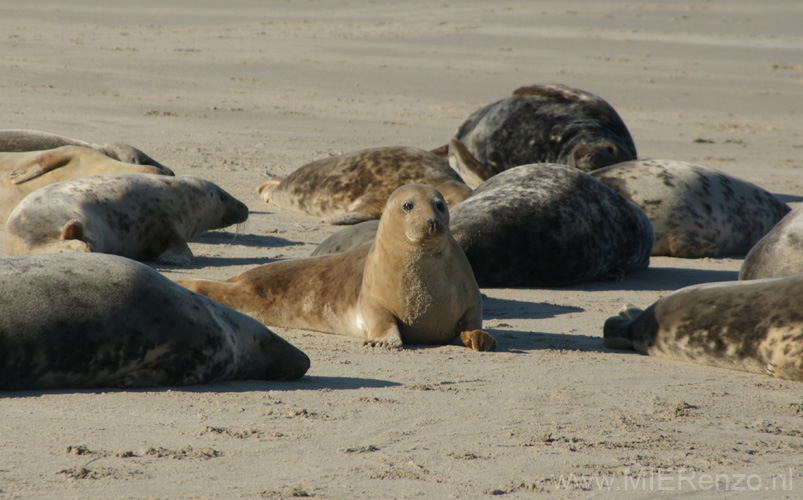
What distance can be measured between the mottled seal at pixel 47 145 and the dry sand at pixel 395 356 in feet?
3.66

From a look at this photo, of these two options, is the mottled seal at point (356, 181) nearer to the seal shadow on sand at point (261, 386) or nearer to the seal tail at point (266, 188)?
the seal tail at point (266, 188)

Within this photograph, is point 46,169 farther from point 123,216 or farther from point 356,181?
point 356,181

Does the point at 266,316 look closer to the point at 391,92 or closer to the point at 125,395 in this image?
the point at 125,395

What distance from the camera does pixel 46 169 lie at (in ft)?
24.8

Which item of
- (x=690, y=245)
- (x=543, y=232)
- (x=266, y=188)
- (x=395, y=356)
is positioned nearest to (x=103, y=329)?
(x=395, y=356)

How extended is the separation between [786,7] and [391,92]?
61.4 ft

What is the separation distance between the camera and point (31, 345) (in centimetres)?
337

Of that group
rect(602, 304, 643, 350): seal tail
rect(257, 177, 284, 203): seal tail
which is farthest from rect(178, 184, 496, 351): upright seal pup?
rect(257, 177, 284, 203): seal tail

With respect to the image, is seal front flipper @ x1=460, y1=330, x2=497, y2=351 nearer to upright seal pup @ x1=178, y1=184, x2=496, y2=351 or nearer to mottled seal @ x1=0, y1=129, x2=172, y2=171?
upright seal pup @ x1=178, y1=184, x2=496, y2=351

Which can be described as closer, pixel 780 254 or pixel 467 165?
pixel 780 254

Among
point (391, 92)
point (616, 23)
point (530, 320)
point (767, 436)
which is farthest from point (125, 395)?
point (616, 23)

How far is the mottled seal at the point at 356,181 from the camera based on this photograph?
8.82 metres

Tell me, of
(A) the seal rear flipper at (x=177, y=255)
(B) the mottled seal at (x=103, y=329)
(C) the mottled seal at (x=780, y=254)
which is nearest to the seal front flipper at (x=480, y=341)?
(B) the mottled seal at (x=103, y=329)

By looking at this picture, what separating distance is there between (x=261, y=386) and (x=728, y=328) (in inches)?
81.2
